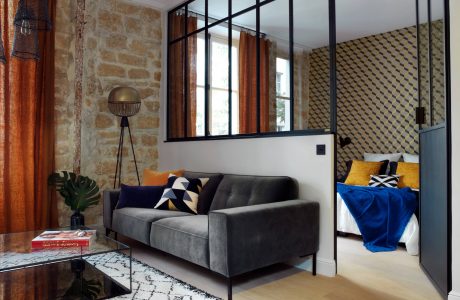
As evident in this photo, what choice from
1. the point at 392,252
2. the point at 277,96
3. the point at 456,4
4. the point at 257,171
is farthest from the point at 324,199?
the point at 277,96

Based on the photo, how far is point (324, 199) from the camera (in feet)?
9.73

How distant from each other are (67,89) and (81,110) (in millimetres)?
281

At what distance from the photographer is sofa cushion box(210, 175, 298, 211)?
9.89 ft

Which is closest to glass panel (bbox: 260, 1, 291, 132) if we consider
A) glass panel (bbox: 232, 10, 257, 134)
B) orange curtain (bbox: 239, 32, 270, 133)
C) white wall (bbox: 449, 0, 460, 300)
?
orange curtain (bbox: 239, 32, 270, 133)

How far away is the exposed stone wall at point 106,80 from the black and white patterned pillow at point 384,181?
2927 millimetres

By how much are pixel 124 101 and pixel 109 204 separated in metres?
1.23

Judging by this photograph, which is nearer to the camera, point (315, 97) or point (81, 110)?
point (81, 110)

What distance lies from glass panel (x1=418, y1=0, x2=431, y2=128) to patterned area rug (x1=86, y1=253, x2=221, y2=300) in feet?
7.37

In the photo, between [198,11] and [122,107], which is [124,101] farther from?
[198,11]

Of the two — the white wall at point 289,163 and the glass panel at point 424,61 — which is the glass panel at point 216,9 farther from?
the glass panel at point 424,61

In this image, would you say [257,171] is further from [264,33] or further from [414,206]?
[264,33]

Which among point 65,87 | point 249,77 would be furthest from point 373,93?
point 65,87

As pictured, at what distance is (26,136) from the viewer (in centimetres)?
384

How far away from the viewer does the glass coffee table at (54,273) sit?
207 cm
